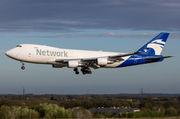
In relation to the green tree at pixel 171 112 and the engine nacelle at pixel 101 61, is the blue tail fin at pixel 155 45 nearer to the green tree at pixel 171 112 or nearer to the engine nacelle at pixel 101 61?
the engine nacelle at pixel 101 61

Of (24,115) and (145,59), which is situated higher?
(145,59)

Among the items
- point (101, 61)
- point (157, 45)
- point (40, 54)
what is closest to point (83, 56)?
point (101, 61)

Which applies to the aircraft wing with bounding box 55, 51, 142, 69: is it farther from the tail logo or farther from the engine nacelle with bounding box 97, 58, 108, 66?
the tail logo

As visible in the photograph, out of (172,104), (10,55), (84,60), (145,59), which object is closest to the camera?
(10,55)

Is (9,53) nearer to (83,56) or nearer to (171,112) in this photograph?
(83,56)

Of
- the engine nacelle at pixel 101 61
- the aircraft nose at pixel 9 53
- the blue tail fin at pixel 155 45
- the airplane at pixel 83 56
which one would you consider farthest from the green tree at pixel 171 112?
the aircraft nose at pixel 9 53

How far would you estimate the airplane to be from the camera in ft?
182

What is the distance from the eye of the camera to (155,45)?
6994cm

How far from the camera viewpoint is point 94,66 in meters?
62.9

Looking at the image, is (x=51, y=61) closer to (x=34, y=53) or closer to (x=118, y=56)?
(x=34, y=53)

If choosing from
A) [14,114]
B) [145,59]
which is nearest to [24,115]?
[14,114]

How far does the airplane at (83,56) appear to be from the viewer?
182ft

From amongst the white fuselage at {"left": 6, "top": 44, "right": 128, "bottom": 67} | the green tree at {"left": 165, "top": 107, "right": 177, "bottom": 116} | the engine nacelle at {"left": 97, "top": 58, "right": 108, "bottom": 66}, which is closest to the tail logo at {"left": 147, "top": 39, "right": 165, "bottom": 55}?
the green tree at {"left": 165, "top": 107, "right": 177, "bottom": 116}

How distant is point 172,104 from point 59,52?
44041 millimetres
